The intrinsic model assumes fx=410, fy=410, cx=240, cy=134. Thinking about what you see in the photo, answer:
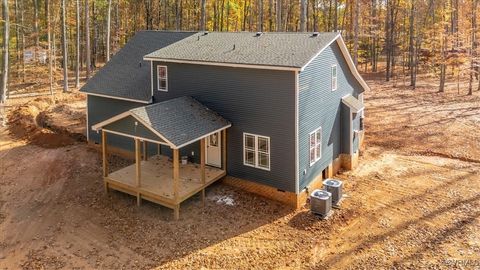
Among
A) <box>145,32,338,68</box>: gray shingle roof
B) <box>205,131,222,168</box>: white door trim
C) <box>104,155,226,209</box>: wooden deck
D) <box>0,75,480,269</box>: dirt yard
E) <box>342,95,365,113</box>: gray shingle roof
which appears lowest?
<box>0,75,480,269</box>: dirt yard

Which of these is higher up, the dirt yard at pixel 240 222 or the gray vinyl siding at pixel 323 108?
the gray vinyl siding at pixel 323 108

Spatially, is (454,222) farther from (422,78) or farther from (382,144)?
(422,78)

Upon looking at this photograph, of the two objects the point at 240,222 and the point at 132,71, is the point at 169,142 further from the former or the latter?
the point at 132,71

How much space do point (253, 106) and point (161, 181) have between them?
432 cm

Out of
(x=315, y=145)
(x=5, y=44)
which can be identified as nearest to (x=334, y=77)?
(x=315, y=145)

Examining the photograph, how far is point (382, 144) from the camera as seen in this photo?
21.8 meters

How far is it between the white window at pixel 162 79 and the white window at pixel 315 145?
6.56 m

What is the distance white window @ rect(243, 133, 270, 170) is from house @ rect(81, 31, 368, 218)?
4 centimetres

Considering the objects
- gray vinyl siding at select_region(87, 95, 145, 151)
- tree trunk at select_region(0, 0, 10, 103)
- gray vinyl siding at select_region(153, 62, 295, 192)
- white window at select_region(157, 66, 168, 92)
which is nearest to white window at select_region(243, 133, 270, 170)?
gray vinyl siding at select_region(153, 62, 295, 192)

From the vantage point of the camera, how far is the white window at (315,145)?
50.8 feet

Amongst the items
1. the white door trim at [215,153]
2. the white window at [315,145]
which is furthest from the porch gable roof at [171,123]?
the white window at [315,145]

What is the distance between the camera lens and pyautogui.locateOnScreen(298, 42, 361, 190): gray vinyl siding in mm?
14672

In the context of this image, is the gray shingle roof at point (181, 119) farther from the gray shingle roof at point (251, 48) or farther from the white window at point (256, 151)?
the gray shingle roof at point (251, 48)

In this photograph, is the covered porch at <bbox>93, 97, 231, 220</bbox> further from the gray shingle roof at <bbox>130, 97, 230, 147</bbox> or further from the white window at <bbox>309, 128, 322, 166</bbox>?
the white window at <bbox>309, 128, 322, 166</bbox>
